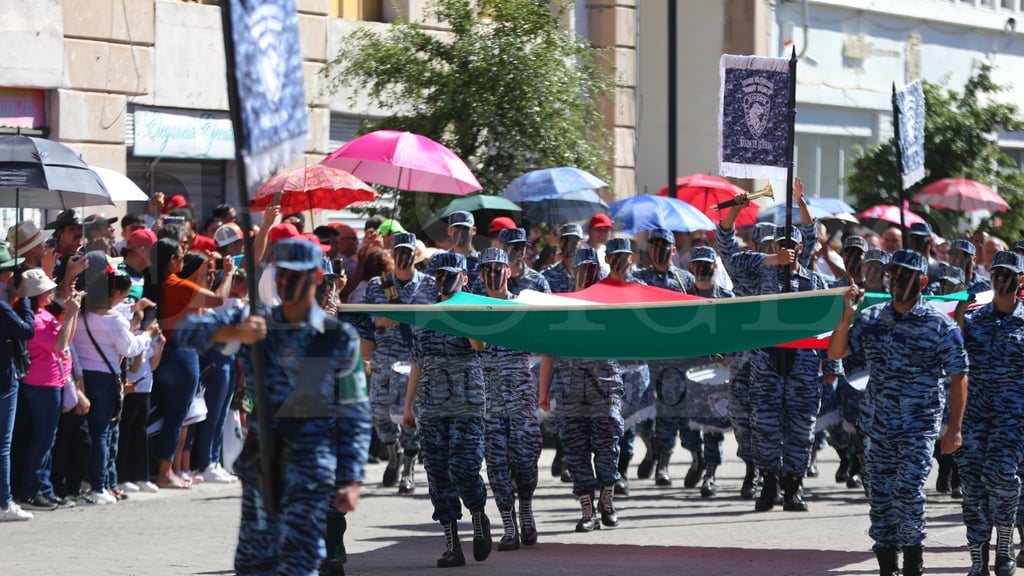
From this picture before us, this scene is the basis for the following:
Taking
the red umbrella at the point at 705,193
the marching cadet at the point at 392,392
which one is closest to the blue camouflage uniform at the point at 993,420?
the marching cadet at the point at 392,392

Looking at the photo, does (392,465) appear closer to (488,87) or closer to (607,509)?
(607,509)

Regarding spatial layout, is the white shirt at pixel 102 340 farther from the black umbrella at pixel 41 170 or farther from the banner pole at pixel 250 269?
the banner pole at pixel 250 269

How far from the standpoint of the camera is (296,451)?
792 cm

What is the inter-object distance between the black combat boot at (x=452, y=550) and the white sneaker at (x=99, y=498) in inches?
149

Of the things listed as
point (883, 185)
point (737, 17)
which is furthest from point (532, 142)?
point (737, 17)

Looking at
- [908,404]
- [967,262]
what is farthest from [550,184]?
[908,404]

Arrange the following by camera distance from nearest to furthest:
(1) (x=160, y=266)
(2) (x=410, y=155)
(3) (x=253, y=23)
Answer: (3) (x=253, y=23) → (1) (x=160, y=266) → (2) (x=410, y=155)

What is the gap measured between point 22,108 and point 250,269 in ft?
41.3

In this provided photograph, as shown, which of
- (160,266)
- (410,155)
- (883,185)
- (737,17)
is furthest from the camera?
(737,17)

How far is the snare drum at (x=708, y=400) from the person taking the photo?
15.5 m

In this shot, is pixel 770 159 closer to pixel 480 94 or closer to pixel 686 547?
pixel 686 547

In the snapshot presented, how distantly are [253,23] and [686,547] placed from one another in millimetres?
6034

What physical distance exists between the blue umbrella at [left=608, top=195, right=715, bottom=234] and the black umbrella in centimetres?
679

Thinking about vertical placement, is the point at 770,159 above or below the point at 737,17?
below
